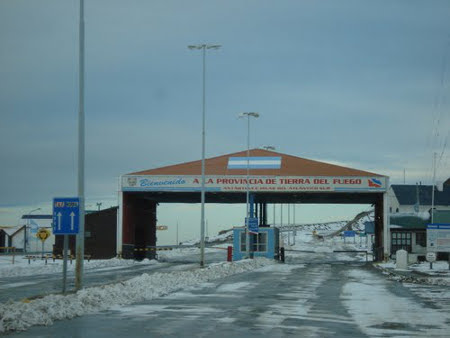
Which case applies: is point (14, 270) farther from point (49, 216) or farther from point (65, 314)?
point (49, 216)

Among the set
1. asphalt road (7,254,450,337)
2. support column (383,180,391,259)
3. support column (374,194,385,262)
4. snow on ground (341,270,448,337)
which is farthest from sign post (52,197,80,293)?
support column (374,194,385,262)

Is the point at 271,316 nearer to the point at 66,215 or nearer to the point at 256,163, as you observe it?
the point at 66,215

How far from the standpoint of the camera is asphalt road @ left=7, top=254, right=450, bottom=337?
534 inches

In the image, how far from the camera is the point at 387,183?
6072 cm

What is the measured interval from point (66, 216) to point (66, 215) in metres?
0.03

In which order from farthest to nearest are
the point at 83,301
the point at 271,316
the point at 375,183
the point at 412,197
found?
1. the point at 412,197
2. the point at 375,183
3. the point at 83,301
4. the point at 271,316

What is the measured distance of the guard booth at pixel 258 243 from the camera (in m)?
64.1

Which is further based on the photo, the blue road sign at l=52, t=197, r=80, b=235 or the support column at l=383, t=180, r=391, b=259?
the support column at l=383, t=180, r=391, b=259

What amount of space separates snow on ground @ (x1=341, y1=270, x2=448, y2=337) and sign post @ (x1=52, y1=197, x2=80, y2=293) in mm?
7674

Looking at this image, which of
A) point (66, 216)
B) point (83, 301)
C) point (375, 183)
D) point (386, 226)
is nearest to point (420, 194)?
point (375, 183)

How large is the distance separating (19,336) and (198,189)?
48457 millimetres

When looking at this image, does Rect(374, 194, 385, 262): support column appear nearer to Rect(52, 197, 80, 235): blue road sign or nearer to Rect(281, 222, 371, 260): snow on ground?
Rect(281, 222, 371, 260): snow on ground

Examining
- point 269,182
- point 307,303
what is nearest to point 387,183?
point 269,182

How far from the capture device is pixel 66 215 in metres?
19.5
